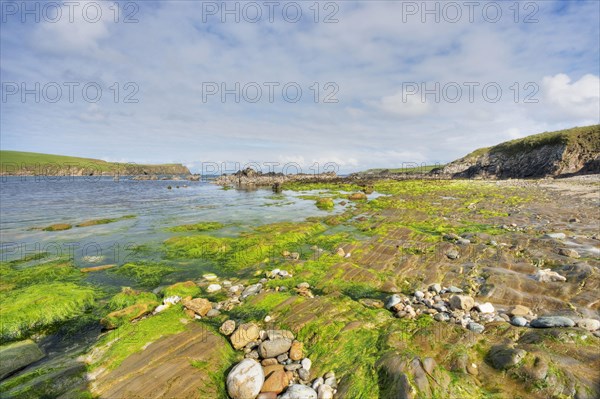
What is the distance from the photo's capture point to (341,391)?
477cm

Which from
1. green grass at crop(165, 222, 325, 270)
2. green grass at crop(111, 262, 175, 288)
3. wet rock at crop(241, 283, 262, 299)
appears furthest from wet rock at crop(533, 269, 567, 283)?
green grass at crop(111, 262, 175, 288)

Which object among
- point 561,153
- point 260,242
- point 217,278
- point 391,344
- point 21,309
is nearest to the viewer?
point 391,344

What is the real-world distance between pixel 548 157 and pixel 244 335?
3525 inches

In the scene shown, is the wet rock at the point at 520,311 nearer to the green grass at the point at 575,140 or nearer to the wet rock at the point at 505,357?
the wet rock at the point at 505,357

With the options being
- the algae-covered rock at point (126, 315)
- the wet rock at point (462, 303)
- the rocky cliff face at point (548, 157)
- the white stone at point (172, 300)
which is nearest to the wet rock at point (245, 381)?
the white stone at point (172, 300)

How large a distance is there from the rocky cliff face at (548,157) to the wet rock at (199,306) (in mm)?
80245

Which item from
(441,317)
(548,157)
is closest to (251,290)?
(441,317)

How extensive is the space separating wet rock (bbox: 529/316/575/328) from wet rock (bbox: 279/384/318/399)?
537 centimetres

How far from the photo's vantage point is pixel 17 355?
251 inches

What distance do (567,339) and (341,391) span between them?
459 cm

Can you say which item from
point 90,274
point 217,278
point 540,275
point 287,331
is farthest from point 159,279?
point 540,275

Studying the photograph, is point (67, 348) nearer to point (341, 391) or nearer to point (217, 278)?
point (217, 278)

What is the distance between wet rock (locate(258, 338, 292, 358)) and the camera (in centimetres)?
577

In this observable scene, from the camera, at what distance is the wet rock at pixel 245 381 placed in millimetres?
4801
